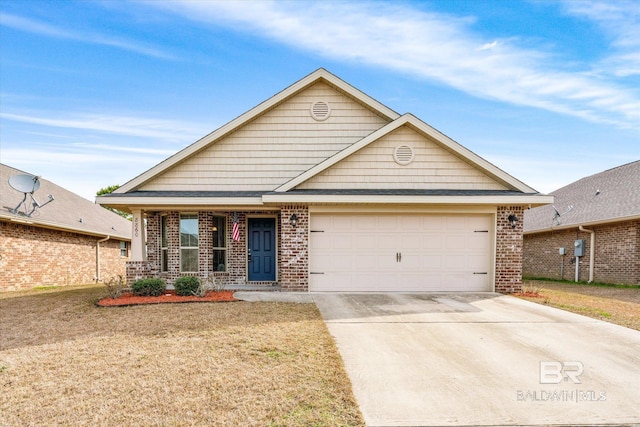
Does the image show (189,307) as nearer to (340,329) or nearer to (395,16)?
(340,329)

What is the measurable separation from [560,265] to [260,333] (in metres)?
16.4

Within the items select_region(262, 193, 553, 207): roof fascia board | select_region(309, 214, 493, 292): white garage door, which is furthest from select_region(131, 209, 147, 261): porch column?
select_region(309, 214, 493, 292): white garage door

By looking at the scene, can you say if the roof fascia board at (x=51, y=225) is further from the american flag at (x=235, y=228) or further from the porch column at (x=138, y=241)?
the american flag at (x=235, y=228)

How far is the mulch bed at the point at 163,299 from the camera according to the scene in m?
8.51

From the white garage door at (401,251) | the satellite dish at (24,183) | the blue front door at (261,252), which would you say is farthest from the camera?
the satellite dish at (24,183)

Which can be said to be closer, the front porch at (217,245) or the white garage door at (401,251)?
the white garage door at (401,251)

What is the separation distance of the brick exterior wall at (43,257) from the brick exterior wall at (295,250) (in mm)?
10652

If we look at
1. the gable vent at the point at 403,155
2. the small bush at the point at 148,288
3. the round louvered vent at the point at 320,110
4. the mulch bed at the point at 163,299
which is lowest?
the mulch bed at the point at 163,299

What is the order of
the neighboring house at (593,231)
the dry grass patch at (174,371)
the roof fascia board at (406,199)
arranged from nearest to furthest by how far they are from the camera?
the dry grass patch at (174,371) → the roof fascia board at (406,199) → the neighboring house at (593,231)

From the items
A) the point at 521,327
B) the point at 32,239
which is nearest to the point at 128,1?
the point at 32,239

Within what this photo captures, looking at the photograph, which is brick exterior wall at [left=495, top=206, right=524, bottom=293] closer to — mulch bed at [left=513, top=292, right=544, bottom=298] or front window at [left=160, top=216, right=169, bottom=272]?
mulch bed at [left=513, top=292, right=544, bottom=298]

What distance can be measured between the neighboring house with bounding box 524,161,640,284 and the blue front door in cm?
1278

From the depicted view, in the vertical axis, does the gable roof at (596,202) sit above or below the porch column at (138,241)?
above

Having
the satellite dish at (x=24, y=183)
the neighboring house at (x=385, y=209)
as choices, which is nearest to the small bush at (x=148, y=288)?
the neighboring house at (x=385, y=209)
